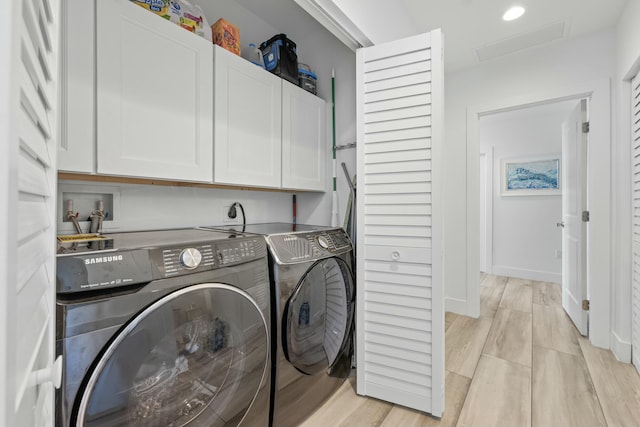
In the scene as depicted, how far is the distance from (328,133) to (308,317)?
56.6 inches

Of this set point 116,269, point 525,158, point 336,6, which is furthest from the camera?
point 525,158

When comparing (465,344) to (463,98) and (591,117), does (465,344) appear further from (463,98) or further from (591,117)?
(463,98)

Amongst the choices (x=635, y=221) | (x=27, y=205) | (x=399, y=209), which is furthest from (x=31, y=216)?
(x=635, y=221)

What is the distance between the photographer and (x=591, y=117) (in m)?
2.17

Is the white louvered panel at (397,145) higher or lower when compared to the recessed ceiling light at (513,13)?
lower

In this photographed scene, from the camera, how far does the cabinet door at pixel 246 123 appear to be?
1510 mm

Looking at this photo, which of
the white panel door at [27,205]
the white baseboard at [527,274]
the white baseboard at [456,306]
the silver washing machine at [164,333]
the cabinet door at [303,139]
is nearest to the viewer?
the white panel door at [27,205]

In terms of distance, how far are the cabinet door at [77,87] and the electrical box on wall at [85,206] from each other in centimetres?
30

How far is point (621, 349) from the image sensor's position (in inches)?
76.8

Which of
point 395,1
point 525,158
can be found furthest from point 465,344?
point 525,158

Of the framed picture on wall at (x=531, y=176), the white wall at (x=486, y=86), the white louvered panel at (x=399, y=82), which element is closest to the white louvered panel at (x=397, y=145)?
the white louvered panel at (x=399, y=82)

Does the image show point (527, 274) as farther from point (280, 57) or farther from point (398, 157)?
point (280, 57)

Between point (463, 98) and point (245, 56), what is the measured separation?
2097mm

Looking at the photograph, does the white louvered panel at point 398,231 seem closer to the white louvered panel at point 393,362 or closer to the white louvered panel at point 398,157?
the white louvered panel at point 398,157
